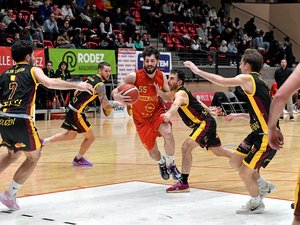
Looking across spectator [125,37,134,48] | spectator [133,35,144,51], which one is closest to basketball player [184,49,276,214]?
spectator [125,37,134,48]

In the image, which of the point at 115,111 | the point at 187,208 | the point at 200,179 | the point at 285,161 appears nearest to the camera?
the point at 187,208

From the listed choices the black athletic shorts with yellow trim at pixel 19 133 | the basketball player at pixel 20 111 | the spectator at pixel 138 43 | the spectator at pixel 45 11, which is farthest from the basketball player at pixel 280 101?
the spectator at pixel 138 43

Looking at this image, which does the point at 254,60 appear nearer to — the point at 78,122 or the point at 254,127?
the point at 254,127

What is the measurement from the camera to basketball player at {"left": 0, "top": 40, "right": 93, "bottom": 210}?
20.5ft

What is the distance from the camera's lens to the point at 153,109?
7.94 metres

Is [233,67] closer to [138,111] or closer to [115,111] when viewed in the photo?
[115,111]

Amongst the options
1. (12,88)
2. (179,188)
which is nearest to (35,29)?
(179,188)

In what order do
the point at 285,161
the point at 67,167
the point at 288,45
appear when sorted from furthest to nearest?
the point at 288,45
the point at 285,161
the point at 67,167

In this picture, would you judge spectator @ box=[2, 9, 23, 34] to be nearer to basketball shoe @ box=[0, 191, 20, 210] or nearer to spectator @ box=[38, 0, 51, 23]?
spectator @ box=[38, 0, 51, 23]

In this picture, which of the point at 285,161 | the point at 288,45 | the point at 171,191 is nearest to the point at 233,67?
the point at 288,45

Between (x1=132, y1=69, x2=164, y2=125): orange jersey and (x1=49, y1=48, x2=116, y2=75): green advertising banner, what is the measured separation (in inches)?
405

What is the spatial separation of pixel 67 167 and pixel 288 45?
1983cm

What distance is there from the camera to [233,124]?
18.3 m

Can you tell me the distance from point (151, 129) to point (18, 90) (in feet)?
7.00
